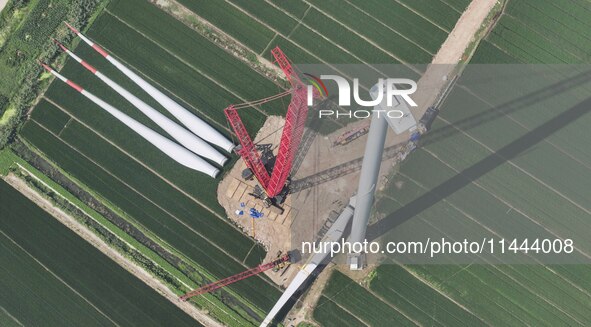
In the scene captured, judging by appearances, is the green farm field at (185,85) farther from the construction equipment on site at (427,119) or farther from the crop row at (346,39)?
the construction equipment on site at (427,119)

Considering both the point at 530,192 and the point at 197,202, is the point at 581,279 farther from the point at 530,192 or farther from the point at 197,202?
the point at 197,202

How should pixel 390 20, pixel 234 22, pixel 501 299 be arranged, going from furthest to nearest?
pixel 234 22 → pixel 390 20 → pixel 501 299

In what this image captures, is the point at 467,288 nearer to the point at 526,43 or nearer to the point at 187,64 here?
the point at 526,43

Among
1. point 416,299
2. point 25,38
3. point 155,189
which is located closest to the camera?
point 416,299

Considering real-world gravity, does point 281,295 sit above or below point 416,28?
below

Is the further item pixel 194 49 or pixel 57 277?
pixel 194 49

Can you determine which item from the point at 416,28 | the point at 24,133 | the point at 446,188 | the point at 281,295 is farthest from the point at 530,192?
the point at 24,133

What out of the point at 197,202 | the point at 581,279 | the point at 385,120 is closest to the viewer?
the point at 385,120

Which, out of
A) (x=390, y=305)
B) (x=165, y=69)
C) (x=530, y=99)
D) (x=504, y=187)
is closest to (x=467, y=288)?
(x=390, y=305)

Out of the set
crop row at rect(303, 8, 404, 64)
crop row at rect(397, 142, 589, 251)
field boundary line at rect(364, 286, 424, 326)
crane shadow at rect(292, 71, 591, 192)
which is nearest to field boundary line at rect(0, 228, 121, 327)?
crane shadow at rect(292, 71, 591, 192)
